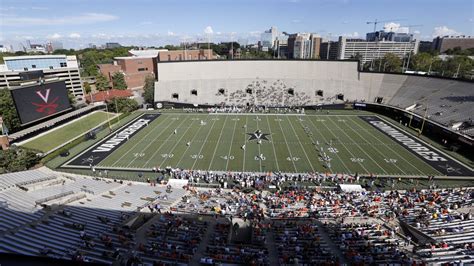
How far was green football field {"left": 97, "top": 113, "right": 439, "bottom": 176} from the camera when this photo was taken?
28.1 meters

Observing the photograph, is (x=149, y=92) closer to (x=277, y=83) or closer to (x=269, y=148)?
(x=277, y=83)

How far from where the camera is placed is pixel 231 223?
57.1 feet

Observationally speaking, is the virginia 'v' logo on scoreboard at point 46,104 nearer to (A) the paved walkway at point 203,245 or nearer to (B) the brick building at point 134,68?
(B) the brick building at point 134,68

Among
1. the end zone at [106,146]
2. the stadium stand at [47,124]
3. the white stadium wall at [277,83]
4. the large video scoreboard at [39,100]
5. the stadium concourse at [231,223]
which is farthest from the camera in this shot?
the white stadium wall at [277,83]

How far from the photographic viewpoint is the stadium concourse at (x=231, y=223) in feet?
46.0

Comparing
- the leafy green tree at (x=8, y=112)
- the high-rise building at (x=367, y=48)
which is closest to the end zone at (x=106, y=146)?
the leafy green tree at (x=8, y=112)

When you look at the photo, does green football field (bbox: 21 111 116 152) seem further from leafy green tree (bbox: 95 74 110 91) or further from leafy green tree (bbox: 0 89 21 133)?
leafy green tree (bbox: 95 74 110 91)

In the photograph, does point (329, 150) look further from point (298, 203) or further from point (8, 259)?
point (8, 259)

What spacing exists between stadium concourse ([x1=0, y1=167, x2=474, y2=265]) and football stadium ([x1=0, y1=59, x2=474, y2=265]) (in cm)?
10

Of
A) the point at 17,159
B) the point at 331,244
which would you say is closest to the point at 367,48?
the point at 331,244

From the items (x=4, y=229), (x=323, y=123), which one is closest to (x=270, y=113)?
(x=323, y=123)

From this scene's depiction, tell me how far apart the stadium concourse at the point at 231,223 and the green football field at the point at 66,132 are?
414 inches

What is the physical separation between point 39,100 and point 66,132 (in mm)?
5217

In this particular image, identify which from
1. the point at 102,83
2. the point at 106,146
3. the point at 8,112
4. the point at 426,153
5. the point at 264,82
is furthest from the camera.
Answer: the point at 102,83
